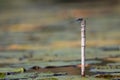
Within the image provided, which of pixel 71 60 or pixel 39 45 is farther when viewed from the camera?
pixel 39 45

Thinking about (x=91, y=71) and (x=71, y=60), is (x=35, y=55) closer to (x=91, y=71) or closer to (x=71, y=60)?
(x=71, y=60)

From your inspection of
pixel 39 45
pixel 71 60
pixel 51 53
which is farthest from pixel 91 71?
pixel 39 45

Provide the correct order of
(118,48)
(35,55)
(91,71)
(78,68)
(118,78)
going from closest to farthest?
1. (118,78)
2. (91,71)
3. (78,68)
4. (35,55)
5. (118,48)

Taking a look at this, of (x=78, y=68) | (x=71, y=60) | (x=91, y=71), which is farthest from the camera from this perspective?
(x=71, y=60)

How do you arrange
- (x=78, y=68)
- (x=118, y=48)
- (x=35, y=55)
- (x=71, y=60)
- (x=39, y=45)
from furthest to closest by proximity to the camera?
(x=39, y=45) → (x=118, y=48) → (x=35, y=55) → (x=71, y=60) → (x=78, y=68)

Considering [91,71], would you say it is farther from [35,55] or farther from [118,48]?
[118,48]

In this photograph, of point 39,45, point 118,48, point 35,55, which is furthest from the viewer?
point 39,45

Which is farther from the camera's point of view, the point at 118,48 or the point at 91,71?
the point at 118,48

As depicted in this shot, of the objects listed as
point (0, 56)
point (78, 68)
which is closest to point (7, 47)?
point (0, 56)
